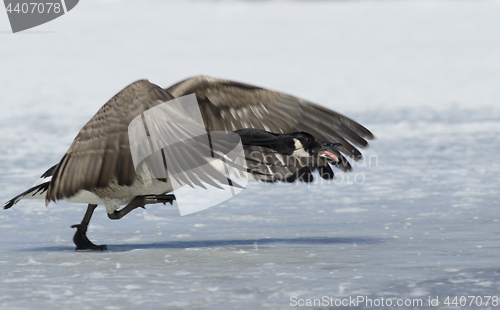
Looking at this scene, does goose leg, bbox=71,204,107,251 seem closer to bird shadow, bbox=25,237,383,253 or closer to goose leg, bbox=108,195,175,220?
bird shadow, bbox=25,237,383,253

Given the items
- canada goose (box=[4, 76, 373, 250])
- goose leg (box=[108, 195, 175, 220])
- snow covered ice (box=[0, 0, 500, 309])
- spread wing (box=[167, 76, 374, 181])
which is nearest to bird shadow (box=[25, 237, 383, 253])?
snow covered ice (box=[0, 0, 500, 309])

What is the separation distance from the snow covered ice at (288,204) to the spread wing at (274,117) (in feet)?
1.97

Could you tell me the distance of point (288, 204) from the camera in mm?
8242

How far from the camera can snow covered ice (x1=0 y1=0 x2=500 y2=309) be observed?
15.3 ft

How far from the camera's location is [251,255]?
5.71 meters

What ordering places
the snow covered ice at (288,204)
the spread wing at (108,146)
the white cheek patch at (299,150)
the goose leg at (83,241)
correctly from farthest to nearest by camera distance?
the goose leg at (83,241)
the white cheek patch at (299,150)
the spread wing at (108,146)
the snow covered ice at (288,204)

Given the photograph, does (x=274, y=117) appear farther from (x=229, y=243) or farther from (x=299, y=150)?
(x=229, y=243)

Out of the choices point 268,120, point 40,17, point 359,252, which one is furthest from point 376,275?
point 40,17

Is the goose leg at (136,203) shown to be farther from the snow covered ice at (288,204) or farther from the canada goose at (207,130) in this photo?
the snow covered ice at (288,204)

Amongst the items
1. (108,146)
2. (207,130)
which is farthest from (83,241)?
(207,130)

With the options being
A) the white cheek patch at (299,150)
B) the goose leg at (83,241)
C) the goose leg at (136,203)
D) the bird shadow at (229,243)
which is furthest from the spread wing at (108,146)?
the white cheek patch at (299,150)

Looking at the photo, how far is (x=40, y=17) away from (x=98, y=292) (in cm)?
3039

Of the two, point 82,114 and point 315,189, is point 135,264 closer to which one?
point 315,189

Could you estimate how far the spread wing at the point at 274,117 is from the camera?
664 centimetres
